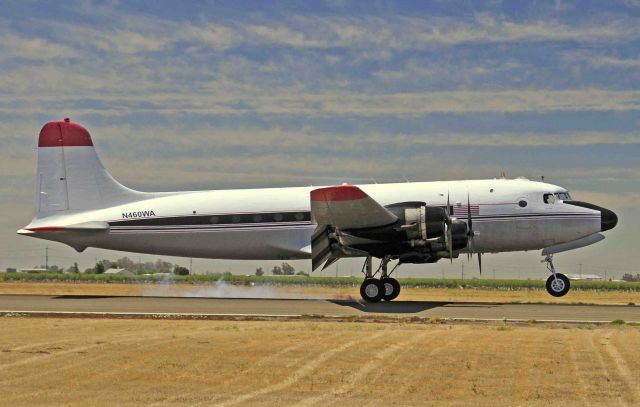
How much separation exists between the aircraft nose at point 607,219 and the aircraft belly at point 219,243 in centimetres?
1223

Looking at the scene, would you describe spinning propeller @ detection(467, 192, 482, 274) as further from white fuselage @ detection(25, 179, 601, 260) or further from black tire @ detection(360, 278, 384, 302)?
black tire @ detection(360, 278, 384, 302)

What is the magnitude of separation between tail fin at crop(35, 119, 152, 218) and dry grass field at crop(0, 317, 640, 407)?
13.9 meters

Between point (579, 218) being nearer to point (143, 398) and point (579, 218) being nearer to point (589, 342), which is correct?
point (589, 342)

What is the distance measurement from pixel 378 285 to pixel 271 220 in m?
5.65

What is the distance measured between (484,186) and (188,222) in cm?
1289

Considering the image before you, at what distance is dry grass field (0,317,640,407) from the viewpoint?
634 inches

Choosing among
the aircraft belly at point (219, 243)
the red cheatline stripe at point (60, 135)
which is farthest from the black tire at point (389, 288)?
the red cheatline stripe at point (60, 135)

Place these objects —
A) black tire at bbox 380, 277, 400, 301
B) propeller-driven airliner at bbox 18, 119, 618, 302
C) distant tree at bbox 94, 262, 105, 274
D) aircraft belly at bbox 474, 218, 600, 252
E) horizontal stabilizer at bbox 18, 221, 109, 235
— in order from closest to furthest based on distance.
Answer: propeller-driven airliner at bbox 18, 119, 618, 302 → black tire at bbox 380, 277, 400, 301 → aircraft belly at bbox 474, 218, 600, 252 → horizontal stabilizer at bbox 18, 221, 109, 235 → distant tree at bbox 94, 262, 105, 274

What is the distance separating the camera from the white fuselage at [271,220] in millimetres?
33938

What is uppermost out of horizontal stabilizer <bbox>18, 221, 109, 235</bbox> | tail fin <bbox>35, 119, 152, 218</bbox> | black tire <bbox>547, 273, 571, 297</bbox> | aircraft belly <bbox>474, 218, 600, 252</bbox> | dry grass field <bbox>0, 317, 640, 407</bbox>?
tail fin <bbox>35, 119, 152, 218</bbox>

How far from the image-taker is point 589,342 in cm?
2227

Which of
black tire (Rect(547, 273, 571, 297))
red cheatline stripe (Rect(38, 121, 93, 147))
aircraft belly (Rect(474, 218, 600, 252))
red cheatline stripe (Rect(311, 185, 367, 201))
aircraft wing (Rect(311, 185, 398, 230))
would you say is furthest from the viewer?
red cheatline stripe (Rect(38, 121, 93, 147))

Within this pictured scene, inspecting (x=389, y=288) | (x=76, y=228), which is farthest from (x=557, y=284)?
(x=76, y=228)

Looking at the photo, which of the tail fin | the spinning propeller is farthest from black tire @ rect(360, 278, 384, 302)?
the tail fin
